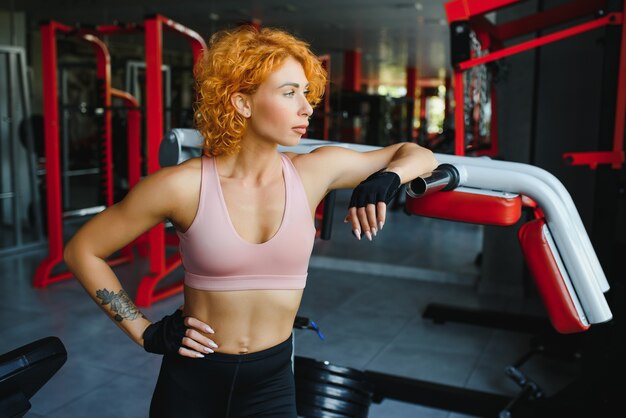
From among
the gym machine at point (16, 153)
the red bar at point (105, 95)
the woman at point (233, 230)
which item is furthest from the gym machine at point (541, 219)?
the gym machine at point (16, 153)

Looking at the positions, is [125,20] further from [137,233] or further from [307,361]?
[137,233]

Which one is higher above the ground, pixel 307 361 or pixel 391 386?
pixel 307 361

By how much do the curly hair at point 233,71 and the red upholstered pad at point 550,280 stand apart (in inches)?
22.3

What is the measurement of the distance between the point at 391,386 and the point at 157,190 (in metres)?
1.80

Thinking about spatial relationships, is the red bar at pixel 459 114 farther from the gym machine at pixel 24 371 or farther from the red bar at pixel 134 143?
the red bar at pixel 134 143

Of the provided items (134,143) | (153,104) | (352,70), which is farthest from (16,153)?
(352,70)

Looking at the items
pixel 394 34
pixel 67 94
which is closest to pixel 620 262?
pixel 394 34

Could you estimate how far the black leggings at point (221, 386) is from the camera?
122cm

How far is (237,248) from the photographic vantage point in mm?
1138

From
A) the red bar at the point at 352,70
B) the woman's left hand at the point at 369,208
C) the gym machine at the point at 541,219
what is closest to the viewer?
the woman's left hand at the point at 369,208

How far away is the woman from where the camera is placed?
3.77ft

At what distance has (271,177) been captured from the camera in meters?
1.23

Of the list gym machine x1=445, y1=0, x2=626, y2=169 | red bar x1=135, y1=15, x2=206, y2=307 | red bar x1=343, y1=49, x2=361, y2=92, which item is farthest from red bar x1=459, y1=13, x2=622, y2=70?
red bar x1=343, y1=49, x2=361, y2=92

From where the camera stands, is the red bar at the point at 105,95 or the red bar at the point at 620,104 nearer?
the red bar at the point at 620,104
